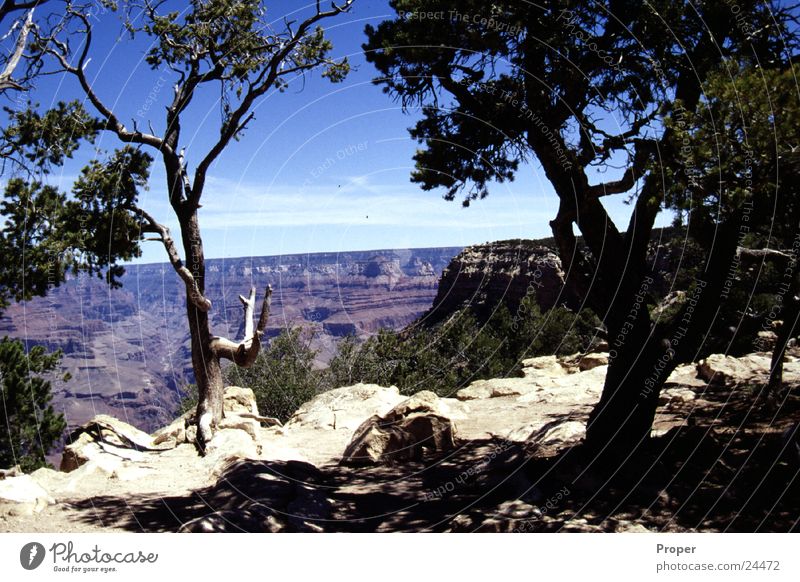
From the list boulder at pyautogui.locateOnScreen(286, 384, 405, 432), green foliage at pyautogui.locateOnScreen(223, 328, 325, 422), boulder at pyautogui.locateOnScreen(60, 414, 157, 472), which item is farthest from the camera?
green foliage at pyautogui.locateOnScreen(223, 328, 325, 422)

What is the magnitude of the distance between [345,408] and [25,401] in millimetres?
14038

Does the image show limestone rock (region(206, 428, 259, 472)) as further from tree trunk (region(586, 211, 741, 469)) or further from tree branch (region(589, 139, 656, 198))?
tree branch (region(589, 139, 656, 198))

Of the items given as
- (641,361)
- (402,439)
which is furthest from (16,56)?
(641,361)

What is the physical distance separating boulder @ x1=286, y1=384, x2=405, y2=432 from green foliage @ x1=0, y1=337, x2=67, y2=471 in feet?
34.8

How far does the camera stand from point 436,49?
10445 millimetres

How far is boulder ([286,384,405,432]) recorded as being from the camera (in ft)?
52.8

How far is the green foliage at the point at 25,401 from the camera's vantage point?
21.7m

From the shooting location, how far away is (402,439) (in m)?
12.1

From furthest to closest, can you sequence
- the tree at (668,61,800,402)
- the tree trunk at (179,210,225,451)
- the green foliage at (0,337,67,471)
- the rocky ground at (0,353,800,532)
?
the green foliage at (0,337,67,471)
the tree trunk at (179,210,225,451)
the rocky ground at (0,353,800,532)
the tree at (668,61,800,402)

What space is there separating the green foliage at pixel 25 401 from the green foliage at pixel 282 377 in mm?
8720

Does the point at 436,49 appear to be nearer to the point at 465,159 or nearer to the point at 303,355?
the point at 465,159

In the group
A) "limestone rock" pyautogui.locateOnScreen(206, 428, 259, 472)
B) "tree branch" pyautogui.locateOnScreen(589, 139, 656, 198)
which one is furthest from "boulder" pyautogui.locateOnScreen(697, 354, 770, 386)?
"limestone rock" pyautogui.locateOnScreen(206, 428, 259, 472)

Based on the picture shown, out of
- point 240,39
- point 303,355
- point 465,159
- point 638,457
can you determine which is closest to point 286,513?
point 638,457

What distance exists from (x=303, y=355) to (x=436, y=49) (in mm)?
26796
